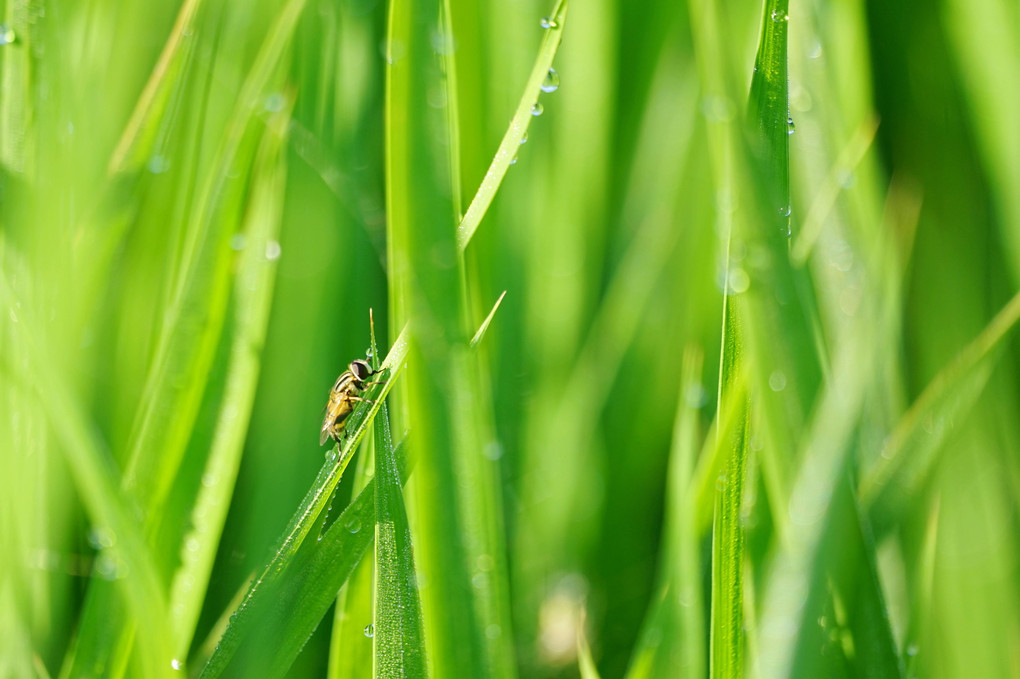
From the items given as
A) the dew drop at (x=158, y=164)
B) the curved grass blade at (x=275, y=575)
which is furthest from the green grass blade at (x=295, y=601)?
the dew drop at (x=158, y=164)

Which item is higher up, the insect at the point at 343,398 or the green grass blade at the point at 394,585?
the insect at the point at 343,398

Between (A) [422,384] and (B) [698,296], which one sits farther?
(B) [698,296]

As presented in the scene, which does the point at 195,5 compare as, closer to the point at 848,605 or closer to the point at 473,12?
the point at 473,12

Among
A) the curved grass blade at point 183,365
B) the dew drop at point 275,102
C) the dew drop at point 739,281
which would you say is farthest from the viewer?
the dew drop at point 275,102

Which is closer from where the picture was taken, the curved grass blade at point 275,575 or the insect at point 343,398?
the curved grass blade at point 275,575

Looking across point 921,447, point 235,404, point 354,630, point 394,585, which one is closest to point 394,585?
point 394,585

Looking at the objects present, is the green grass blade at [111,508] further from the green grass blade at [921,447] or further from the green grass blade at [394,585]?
the green grass blade at [921,447]

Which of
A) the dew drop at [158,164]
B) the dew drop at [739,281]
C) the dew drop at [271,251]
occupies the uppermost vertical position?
the dew drop at [158,164]

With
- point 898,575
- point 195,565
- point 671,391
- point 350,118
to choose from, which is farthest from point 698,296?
point 195,565
